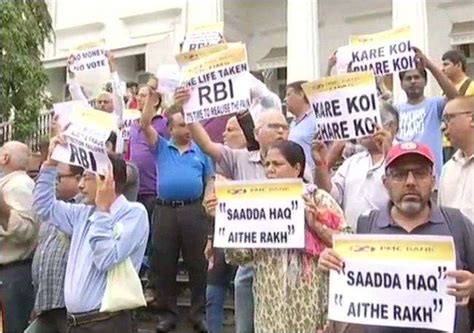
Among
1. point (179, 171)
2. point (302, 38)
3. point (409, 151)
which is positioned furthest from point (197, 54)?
point (302, 38)

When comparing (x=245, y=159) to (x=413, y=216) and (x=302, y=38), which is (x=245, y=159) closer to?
(x=413, y=216)

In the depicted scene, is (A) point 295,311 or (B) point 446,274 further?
(A) point 295,311

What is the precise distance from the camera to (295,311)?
438 cm

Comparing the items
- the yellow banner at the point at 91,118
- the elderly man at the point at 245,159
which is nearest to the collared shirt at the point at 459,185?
the elderly man at the point at 245,159

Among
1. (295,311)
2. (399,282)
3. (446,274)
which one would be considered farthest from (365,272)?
(295,311)

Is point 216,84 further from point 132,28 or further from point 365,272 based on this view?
point 132,28

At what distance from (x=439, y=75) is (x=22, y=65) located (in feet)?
44.7

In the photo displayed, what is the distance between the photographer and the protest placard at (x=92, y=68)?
856cm

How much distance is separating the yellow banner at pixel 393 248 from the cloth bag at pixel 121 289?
5.10 feet

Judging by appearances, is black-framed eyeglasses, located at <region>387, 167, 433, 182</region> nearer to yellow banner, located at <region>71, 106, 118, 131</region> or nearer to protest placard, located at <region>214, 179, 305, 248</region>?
protest placard, located at <region>214, 179, 305, 248</region>

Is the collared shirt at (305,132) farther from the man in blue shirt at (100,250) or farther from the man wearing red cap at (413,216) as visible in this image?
the man wearing red cap at (413,216)

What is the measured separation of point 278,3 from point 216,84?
1855cm

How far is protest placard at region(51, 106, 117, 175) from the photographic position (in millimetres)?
5043

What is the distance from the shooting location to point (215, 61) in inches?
223
